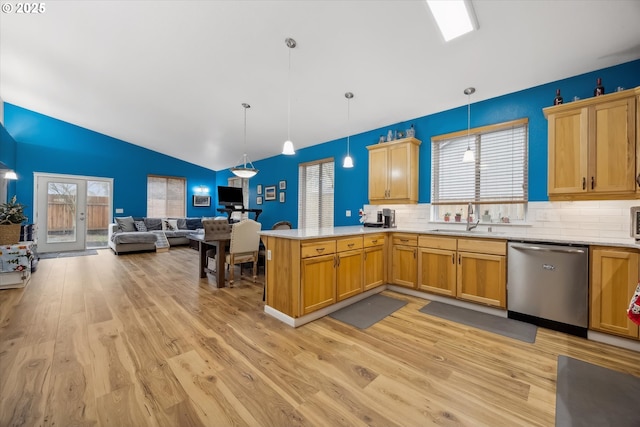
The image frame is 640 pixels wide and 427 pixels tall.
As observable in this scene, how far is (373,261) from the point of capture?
138 inches

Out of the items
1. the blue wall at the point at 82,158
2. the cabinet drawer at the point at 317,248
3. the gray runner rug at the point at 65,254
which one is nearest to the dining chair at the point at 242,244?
the cabinet drawer at the point at 317,248

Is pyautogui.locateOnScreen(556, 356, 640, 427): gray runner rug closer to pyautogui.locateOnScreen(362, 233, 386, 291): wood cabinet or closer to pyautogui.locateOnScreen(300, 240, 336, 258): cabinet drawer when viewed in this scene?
pyautogui.locateOnScreen(362, 233, 386, 291): wood cabinet

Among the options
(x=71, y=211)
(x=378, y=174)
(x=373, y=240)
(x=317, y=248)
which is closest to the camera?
(x=317, y=248)

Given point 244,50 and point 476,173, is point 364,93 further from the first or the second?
point 476,173

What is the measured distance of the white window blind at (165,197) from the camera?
27.5 feet

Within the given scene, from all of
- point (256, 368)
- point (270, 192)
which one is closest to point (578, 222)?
point (256, 368)

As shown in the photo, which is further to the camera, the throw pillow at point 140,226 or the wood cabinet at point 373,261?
the throw pillow at point 140,226

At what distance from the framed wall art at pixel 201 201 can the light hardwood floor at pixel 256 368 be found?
6342mm

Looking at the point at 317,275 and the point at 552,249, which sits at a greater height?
the point at 552,249

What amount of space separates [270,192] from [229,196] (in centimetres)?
112

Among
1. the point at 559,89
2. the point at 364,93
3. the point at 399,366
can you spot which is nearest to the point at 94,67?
the point at 364,93

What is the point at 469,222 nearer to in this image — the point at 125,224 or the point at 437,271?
the point at 437,271

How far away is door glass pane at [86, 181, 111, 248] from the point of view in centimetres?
726

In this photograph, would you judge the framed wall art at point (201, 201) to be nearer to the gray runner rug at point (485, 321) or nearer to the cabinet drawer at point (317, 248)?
the cabinet drawer at point (317, 248)
